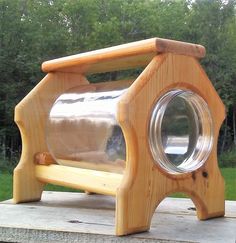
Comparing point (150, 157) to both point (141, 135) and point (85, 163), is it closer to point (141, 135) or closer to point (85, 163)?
point (141, 135)

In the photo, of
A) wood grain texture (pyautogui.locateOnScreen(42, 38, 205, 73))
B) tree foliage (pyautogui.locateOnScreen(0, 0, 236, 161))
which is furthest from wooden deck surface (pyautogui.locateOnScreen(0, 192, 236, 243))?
tree foliage (pyautogui.locateOnScreen(0, 0, 236, 161))

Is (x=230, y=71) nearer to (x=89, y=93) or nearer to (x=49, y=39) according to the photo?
(x=49, y=39)

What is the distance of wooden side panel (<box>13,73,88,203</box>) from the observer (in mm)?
1501

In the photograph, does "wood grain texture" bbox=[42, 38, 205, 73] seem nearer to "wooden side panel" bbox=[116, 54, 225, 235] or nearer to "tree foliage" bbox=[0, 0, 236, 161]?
"wooden side panel" bbox=[116, 54, 225, 235]

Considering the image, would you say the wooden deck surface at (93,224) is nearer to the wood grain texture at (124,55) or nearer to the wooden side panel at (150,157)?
the wooden side panel at (150,157)

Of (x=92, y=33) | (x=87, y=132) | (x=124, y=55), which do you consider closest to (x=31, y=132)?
(x=87, y=132)

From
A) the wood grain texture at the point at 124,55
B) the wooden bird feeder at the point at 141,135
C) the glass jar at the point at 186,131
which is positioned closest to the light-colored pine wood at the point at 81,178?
the wooden bird feeder at the point at 141,135

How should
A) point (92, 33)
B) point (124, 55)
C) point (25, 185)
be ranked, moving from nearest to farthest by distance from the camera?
1. point (124, 55)
2. point (25, 185)
3. point (92, 33)

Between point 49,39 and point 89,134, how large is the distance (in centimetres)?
1016

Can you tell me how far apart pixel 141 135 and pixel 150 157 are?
54 mm

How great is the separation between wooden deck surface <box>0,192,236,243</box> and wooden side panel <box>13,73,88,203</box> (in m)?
0.06

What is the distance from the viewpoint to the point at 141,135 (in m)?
1.08

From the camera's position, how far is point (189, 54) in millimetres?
1191

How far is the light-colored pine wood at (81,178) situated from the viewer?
1172 mm
